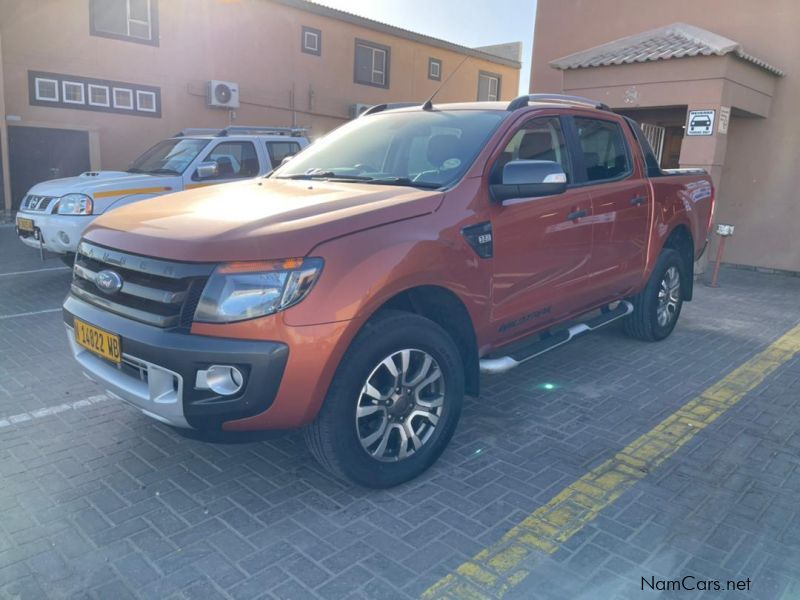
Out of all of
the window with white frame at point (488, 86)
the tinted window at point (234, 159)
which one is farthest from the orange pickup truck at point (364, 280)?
the window with white frame at point (488, 86)

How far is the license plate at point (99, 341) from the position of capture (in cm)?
297

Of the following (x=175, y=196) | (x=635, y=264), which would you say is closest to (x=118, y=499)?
(x=175, y=196)

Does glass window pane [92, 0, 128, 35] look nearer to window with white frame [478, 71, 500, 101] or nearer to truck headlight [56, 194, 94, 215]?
truck headlight [56, 194, 94, 215]

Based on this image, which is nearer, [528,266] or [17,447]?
[17,447]

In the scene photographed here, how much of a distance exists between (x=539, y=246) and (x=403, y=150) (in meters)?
1.04

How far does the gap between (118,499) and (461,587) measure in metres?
1.74

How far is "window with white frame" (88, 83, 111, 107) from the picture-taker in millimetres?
14727

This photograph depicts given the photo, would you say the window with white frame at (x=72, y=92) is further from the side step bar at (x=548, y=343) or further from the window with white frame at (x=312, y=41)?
the side step bar at (x=548, y=343)

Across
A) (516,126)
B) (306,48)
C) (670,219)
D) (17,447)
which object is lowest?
(17,447)

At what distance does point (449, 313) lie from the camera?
3.50 metres

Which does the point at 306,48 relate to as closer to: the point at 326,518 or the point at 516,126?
the point at 516,126

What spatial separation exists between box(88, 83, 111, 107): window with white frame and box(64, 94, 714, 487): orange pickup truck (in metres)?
12.6

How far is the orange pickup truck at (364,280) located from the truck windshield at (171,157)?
4.28 m

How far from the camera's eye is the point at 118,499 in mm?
3109
